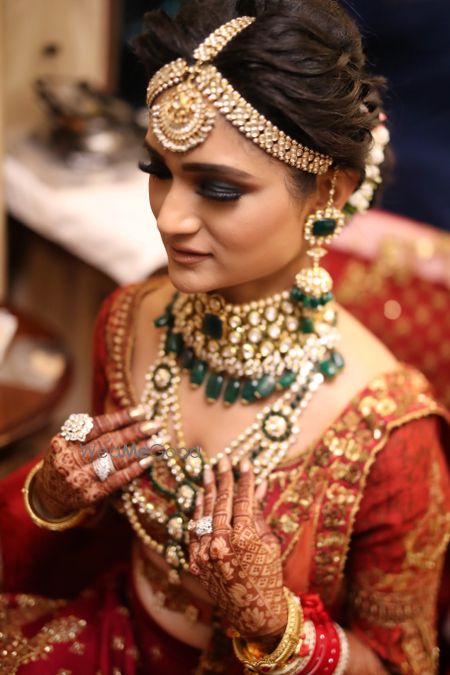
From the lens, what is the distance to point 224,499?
969 millimetres

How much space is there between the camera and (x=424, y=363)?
4.89 ft

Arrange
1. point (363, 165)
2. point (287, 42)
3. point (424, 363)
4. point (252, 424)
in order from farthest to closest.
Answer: point (424, 363), point (252, 424), point (363, 165), point (287, 42)

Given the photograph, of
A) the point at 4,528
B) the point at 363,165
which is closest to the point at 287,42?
the point at 363,165

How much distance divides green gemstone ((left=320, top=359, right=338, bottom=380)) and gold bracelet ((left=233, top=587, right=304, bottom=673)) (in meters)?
0.28

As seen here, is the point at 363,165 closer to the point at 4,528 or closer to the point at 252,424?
the point at 252,424

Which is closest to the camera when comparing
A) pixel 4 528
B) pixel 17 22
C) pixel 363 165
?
pixel 363 165

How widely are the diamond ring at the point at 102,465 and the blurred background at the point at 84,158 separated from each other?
769mm

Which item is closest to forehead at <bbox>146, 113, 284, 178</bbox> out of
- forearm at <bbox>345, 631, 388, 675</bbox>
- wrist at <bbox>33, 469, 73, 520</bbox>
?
wrist at <bbox>33, 469, 73, 520</bbox>

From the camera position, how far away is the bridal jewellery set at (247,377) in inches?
38.3

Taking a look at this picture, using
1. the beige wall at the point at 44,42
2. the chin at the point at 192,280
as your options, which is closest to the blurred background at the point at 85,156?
the beige wall at the point at 44,42

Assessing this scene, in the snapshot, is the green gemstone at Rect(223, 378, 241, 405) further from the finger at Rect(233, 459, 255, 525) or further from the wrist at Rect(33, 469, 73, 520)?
the wrist at Rect(33, 469, 73, 520)

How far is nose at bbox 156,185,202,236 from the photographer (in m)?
0.87

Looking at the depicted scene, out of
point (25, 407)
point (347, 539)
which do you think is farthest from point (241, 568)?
point (25, 407)

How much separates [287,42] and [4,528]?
2.88 feet
